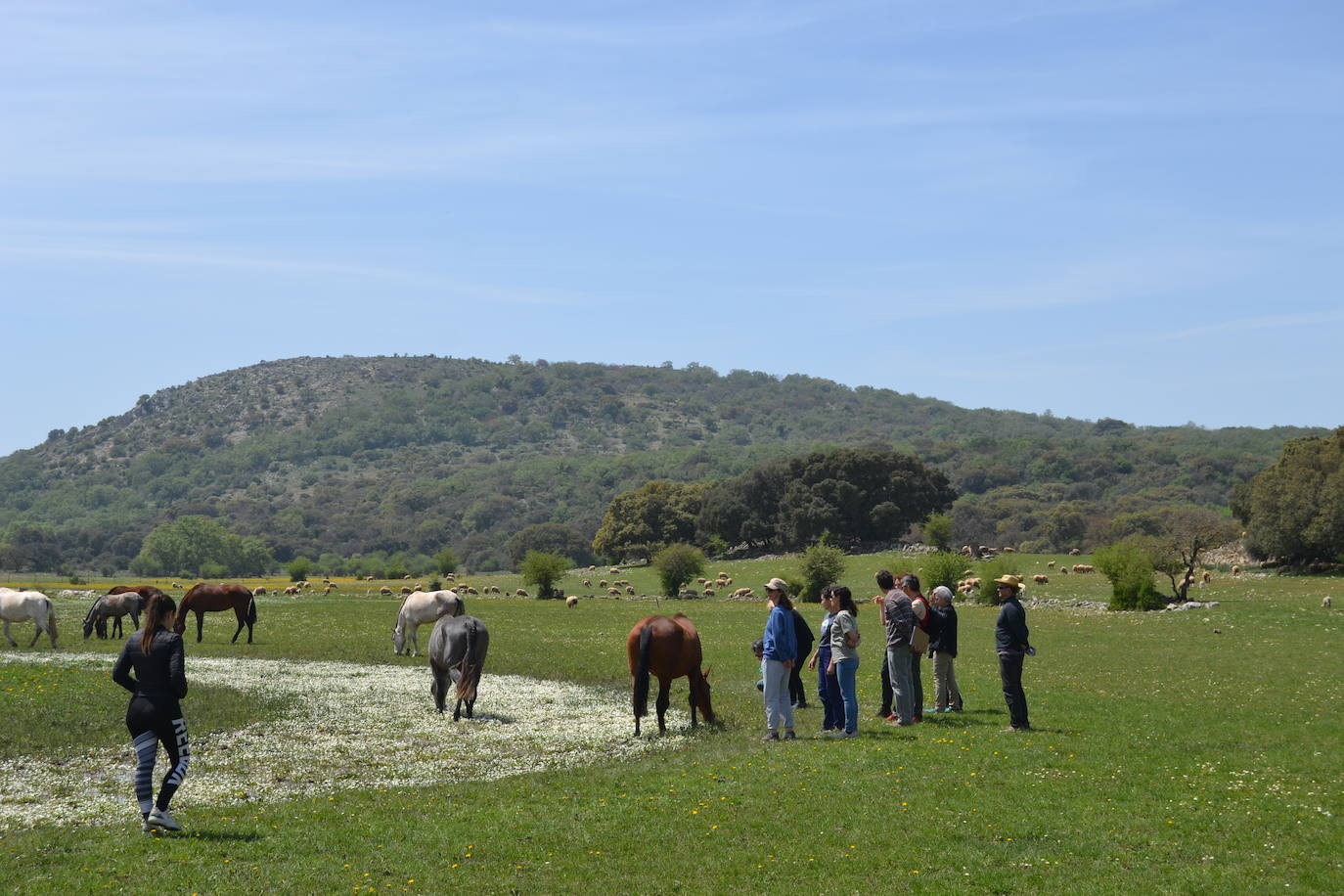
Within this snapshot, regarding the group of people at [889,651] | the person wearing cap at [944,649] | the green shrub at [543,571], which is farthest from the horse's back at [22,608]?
the green shrub at [543,571]

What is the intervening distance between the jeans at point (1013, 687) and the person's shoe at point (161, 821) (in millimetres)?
10772

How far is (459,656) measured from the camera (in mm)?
19734

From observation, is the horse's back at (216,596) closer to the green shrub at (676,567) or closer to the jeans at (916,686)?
the jeans at (916,686)

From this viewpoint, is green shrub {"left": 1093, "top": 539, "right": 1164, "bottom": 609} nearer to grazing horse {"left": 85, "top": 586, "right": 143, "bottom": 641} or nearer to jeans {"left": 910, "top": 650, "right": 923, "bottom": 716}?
jeans {"left": 910, "top": 650, "right": 923, "bottom": 716}

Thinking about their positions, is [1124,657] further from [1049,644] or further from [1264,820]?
[1264,820]

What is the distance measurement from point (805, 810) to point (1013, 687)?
18.9 feet

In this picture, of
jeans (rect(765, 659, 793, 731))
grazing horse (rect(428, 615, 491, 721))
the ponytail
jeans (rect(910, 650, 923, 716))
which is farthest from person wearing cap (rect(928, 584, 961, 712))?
the ponytail

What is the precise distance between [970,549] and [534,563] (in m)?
34.6

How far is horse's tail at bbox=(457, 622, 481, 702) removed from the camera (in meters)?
19.1

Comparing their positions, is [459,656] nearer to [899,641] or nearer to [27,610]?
[899,641]

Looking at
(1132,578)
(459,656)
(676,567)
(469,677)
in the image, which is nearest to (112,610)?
(459,656)

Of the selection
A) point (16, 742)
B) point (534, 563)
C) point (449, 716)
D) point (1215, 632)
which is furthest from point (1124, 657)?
point (534, 563)

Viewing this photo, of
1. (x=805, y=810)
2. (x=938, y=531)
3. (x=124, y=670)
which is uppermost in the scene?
(x=938, y=531)

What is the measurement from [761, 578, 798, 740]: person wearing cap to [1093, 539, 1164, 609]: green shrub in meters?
32.3
